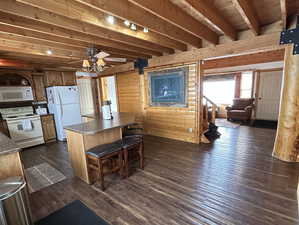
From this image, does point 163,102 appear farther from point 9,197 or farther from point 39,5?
point 9,197

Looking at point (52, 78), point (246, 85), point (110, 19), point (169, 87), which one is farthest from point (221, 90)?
point (52, 78)

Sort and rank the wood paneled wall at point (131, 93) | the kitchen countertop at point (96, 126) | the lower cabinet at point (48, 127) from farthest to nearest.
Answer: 1. the wood paneled wall at point (131, 93)
2. the lower cabinet at point (48, 127)
3. the kitchen countertop at point (96, 126)

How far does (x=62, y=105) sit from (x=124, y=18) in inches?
147

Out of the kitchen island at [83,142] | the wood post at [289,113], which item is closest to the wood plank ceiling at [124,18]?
the wood post at [289,113]

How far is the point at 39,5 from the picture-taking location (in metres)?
1.54

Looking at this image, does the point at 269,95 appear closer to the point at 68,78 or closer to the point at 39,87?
the point at 68,78

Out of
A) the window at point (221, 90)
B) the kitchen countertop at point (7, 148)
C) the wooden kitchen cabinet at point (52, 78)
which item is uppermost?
the wooden kitchen cabinet at point (52, 78)

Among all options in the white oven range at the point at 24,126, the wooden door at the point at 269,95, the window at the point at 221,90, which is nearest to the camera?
the white oven range at the point at 24,126

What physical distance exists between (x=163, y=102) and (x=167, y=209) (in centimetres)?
300

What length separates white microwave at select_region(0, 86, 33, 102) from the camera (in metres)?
3.98

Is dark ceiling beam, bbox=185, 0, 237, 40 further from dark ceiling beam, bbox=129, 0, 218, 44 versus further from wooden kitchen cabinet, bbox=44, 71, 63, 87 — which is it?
wooden kitchen cabinet, bbox=44, 71, 63, 87

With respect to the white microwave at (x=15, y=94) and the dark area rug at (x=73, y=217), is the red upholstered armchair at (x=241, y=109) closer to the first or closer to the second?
the dark area rug at (x=73, y=217)

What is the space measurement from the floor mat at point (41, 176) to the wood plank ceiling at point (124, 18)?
2.37 metres

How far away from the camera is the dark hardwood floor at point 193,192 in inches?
68.2
